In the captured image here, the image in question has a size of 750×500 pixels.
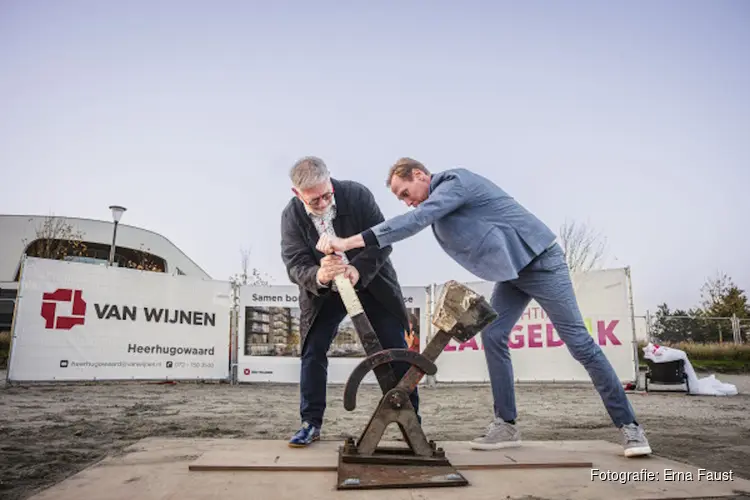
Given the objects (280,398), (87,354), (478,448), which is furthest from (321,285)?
(87,354)

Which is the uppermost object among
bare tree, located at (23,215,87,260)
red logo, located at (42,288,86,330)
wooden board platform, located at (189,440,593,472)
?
bare tree, located at (23,215,87,260)

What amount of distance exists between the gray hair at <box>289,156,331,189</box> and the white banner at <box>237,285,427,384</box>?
26.5 ft

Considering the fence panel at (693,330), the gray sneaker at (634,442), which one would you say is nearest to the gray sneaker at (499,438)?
the gray sneaker at (634,442)

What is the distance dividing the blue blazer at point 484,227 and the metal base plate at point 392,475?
113 centimetres

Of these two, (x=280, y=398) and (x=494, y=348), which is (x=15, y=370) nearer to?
(x=280, y=398)

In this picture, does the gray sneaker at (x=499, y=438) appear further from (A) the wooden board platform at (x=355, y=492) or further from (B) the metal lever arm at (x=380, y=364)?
(B) the metal lever arm at (x=380, y=364)

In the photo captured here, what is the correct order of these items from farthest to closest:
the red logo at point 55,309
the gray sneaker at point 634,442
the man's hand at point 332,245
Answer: the red logo at point 55,309 < the gray sneaker at point 634,442 < the man's hand at point 332,245

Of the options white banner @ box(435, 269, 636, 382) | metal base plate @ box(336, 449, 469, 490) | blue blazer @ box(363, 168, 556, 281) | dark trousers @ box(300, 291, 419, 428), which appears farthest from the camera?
white banner @ box(435, 269, 636, 382)

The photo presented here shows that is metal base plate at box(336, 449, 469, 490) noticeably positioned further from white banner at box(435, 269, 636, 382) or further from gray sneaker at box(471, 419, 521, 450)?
white banner at box(435, 269, 636, 382)

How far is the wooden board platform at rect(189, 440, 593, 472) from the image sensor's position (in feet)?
8.03

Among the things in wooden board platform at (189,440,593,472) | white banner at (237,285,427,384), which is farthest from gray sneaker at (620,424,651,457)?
white banner at (237,285,427,384)

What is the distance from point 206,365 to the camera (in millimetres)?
11000

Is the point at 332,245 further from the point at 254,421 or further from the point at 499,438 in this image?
the point at 254,421

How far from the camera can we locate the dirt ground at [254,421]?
307cm
